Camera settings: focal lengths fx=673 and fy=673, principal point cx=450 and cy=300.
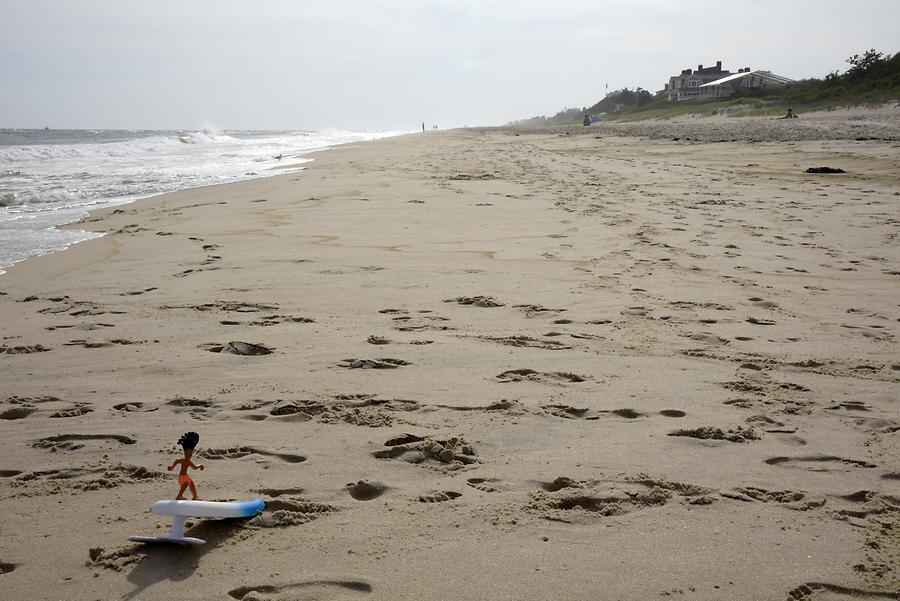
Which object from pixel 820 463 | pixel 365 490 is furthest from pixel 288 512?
pixel 820 463

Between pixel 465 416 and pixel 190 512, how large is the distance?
1208 millimetres

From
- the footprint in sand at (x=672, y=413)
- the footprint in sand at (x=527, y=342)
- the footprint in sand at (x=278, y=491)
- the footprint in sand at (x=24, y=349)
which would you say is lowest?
the footprint in sand at (x=672, y=413)

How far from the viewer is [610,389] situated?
2957 millimetres

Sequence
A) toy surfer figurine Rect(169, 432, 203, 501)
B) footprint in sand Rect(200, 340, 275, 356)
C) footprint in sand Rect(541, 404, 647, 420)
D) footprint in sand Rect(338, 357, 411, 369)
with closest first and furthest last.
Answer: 1. toy surfer figurine Rect(169, 432, 203, 501)
2. footprint in sand Rect(541, 404, 647, 420)
3. footprint in sand Rect(338, 357, 411, 369)
4. footprint in sand Rect(200, 340, 275, 356)

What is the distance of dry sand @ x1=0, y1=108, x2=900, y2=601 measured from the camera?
71.2 inches

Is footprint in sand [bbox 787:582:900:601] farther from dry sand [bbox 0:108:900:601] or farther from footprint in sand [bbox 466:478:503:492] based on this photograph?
footprint in sand [bbox 466:478:503:492]

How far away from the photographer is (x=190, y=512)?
176 cm

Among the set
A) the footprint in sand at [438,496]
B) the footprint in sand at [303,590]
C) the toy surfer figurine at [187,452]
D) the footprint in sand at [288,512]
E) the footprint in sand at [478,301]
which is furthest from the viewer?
the footprint in sand at [478,301]

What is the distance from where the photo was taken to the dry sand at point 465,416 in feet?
5.93

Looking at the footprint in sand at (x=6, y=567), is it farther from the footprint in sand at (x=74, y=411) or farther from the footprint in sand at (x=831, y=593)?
the footprint in sand at (x=831, y=593)

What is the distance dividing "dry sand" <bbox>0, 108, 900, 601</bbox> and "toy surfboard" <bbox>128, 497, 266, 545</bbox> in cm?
5

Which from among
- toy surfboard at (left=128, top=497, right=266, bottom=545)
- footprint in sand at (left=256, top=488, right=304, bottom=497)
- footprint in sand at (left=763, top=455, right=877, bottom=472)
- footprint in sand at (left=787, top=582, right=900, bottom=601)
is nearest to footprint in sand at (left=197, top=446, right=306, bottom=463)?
footprint in sand at (left=256, top=488, right=304, bottom=497)

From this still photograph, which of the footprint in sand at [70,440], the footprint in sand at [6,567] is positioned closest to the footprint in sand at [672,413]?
the footprint in sand at [70,440]

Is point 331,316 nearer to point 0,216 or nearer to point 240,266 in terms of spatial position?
point 240,266
